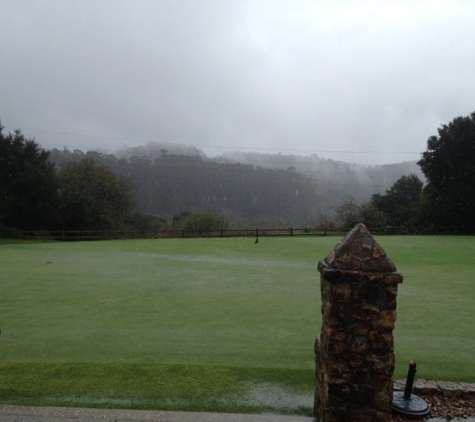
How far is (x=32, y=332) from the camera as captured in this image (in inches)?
257

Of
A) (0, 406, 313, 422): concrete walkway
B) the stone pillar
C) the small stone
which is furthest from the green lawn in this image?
the small stone

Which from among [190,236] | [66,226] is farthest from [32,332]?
[66,226]

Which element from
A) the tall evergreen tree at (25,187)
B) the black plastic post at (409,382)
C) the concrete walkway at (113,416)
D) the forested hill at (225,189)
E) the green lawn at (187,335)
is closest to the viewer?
the concrete walkway at (113,416)

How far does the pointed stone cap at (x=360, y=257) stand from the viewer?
11.1 ft

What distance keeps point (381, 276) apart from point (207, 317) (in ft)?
15.0

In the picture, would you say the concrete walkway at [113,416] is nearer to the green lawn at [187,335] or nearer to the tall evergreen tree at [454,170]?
the green lawn at [187,335]

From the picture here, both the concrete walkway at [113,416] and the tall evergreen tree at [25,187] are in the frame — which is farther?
the tall evergreen tree at [25,187]

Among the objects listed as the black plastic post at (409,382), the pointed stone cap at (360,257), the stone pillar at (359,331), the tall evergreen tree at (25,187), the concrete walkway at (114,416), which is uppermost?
the tall evergreen tree at (25,187)

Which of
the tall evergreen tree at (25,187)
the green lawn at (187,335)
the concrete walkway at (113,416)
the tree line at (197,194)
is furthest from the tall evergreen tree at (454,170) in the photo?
the concrete walkway at (113,416)

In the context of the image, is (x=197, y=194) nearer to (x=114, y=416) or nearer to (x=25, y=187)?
(x=25, y=187)

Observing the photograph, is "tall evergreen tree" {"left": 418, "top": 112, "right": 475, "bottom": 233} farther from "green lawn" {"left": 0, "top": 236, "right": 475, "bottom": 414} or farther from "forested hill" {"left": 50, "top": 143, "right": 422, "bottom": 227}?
"green lawn" {"left": 0, "top": 236, "right": 475, "bottom": 414}

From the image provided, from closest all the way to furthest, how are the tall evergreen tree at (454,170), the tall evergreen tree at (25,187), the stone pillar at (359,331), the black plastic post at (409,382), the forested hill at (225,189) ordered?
the stone pillar at (359,331) < the black plastic post at (409,382) < the tall evergreen tree at (25,187) < the tall evergreen tree at (454,170) < the forested hill at (225,189)

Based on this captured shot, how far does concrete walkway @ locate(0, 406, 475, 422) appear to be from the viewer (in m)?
3.65

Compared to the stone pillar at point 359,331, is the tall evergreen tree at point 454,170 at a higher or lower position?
higher
